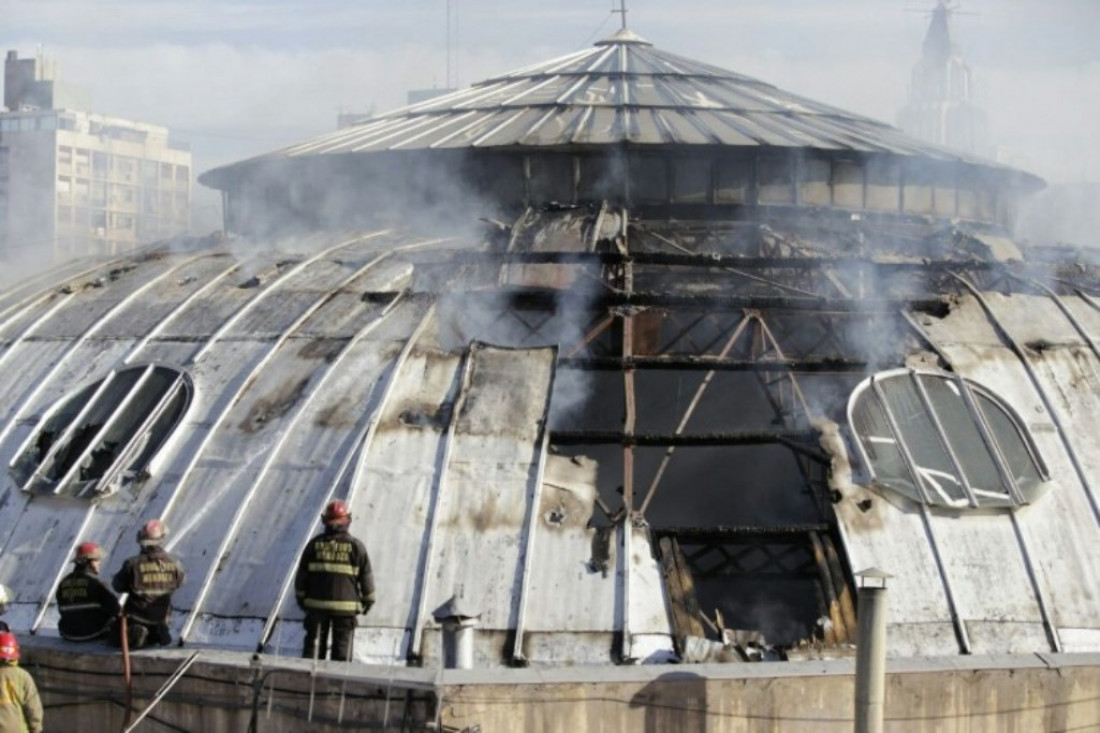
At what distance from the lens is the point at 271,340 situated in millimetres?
22047

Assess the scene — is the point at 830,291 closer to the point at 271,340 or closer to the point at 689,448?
the point at 689,448

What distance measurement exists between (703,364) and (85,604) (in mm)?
7449

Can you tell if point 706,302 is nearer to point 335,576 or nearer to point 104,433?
point 335,576

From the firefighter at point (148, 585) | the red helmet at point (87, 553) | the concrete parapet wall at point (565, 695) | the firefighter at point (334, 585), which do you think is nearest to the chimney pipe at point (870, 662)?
the concrete parapet wall at point (565, 695)

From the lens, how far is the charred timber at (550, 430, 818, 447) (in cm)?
1967

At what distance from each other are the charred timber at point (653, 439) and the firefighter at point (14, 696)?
6896 millimetres

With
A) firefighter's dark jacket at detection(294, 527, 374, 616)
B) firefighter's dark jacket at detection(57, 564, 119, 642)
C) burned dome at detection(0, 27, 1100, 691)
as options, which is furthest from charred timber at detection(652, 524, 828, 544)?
firefighter's dark jacket at detection(57, 564, 119, 642)

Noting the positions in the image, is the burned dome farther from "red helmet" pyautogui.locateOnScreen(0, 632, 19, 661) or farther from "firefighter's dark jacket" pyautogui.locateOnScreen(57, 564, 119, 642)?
"red helmet" pyautogui.locateOnScreen(0, 632, 19, 661)

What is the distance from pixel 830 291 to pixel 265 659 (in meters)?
9.11

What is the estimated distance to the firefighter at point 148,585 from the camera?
1753cm

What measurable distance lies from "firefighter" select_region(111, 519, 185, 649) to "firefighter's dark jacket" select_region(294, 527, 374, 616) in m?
1.44

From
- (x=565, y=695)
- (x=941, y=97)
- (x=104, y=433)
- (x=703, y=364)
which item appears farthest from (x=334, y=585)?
(x=941, y=97)

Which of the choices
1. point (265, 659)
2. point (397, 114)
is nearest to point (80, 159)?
point (397, 114)

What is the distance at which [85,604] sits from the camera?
705 inches
